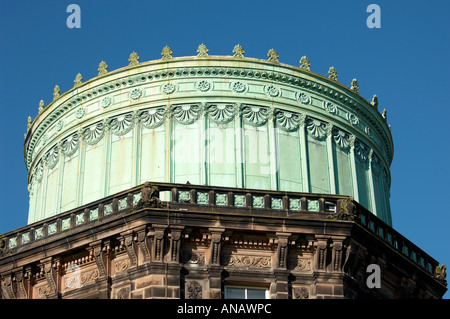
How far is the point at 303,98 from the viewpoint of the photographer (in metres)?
55.1

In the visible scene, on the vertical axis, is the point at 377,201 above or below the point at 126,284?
above

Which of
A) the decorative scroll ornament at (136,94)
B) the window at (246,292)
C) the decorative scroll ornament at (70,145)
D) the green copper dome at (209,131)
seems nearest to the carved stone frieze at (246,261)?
the window at (246,292)

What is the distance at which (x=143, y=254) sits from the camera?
46969mm

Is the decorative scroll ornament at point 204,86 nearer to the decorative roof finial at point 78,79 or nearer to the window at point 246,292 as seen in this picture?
the decorative roof finial at point 78,79

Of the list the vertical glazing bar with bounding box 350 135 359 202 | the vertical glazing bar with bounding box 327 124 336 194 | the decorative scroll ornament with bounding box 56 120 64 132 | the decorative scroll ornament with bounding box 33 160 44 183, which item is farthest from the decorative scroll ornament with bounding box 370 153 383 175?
the decorative scroll ornament with bounding box 33 160 44 183

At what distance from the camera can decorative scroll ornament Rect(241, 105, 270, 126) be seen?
5384cm

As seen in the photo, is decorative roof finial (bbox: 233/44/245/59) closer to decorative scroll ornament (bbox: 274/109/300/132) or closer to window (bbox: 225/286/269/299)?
decorative scroll ornament (bbox: 274/109/300/132)

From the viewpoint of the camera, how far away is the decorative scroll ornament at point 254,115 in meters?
53.8

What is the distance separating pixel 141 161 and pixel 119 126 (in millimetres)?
2373

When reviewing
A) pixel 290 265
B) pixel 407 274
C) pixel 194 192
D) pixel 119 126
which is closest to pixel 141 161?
pixel 119 126

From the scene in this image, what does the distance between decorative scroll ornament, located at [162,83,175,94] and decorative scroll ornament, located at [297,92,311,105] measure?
5.94 m

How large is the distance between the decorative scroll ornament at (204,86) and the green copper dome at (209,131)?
0.05 metres

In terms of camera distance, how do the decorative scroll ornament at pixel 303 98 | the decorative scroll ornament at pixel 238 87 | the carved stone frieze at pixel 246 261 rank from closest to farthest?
the carved stone frieze at pixel 246 261 < the decorative scroll ornament at pixel 238 87 < the decorative scroll ornament at pixel 303 98
